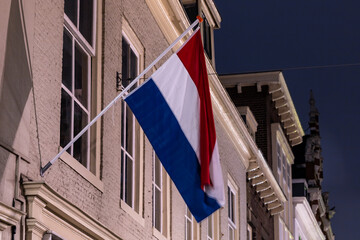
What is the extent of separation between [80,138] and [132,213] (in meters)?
2.53

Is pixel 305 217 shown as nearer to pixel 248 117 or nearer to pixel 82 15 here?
pixel 248 117

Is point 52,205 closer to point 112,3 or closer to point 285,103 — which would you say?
point 112,3

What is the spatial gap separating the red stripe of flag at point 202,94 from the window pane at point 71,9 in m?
1.72

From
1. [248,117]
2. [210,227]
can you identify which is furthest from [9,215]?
[248,117]

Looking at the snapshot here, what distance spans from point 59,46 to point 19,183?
2393mm

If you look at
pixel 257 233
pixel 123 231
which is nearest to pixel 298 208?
pixel 257 233

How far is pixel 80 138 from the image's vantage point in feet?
45.6

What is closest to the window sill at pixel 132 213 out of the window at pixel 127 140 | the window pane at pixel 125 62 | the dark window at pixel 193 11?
the window at pixel 127 140

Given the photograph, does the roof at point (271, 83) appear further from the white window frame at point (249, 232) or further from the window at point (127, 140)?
the window at point (127, 140)

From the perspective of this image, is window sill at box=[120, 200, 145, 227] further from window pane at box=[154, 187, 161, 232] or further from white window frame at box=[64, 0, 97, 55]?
white window frame at box=[64, 0, 97, 55]

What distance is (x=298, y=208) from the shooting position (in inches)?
1761

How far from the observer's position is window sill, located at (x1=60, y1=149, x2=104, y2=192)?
12.7 meters

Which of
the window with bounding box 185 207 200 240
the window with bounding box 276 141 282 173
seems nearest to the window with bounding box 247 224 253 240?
the window with bounding box 185 207 200 240

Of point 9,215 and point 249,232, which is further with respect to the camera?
point 249,232
